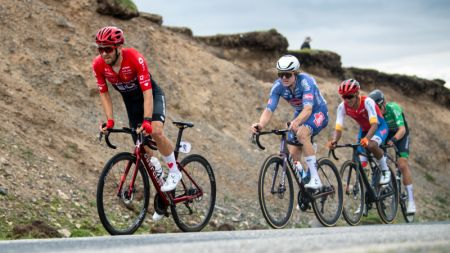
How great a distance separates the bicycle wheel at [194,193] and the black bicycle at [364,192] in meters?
3.15

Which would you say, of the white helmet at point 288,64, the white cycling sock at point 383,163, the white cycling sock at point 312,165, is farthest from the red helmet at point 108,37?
the white cycling sock at point 383,163

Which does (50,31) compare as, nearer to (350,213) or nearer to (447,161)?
(350,213)

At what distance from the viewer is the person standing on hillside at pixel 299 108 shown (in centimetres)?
1139

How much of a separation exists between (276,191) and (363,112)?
142 inches

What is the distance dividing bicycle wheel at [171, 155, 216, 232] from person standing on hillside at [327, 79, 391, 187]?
3.31m

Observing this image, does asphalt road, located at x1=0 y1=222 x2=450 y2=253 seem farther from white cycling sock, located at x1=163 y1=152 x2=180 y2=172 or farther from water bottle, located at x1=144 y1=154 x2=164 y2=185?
white cycling sock, located at x1=163 y1=152 x2=180 y2=172

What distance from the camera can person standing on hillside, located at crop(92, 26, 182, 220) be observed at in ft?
29.9

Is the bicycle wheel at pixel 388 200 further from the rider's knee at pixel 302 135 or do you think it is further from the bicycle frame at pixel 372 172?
the rider's knee at pixel 302 135

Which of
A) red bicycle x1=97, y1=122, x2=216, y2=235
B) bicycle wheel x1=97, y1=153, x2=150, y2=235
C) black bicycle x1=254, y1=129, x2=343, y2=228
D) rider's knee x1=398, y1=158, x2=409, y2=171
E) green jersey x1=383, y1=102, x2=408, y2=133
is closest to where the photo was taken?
bicycle wheel x1=97, y1=153, x2=150, y2=235

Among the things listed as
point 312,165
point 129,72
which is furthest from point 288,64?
point 129,72

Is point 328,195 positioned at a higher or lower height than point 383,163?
lower

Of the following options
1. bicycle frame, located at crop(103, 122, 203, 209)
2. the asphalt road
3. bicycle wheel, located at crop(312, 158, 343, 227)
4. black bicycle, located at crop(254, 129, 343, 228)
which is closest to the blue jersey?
black bicycle, located at crop(254, 129, 343, 228)

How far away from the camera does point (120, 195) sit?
9.14 metres

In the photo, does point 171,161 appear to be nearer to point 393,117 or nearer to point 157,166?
point 157,166
